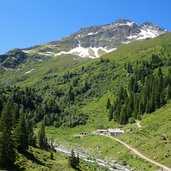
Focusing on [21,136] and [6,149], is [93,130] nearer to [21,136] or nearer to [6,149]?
[21,136]

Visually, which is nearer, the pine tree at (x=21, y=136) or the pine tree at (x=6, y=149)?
the pine tree at (x=6, y=149)

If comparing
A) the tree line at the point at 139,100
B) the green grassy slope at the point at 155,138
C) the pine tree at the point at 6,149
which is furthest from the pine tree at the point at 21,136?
the tree line at the point at 139,100

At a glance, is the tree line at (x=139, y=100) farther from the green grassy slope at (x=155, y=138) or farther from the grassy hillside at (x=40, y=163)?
the grassy hillside at (x=40, y=163)

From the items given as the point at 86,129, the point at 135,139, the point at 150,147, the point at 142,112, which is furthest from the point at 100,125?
the point at 150,147

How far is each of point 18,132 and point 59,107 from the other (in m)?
119

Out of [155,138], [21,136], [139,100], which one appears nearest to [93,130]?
[139,100]

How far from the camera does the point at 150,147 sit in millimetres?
88062

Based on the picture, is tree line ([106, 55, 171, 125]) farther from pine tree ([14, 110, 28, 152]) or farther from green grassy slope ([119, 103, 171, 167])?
pine tree ([14, 110, 28, 152])

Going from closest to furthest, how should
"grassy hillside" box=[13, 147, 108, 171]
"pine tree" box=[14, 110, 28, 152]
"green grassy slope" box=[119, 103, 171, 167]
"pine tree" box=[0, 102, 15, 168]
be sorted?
"pine tree" box=[0, 102, 15, 168]
"grassy hillside" box=[13, 147, 108, 171]
"pine tree" box=[14, 110, 28, 152]
"green grassy slope" box=[119, 103, 171, 167]

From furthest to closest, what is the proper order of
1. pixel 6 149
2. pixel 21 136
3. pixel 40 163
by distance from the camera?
pixel 21 136 < pixel 40 163 < pixel 6 149

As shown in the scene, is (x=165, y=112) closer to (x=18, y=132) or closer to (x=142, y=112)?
(x=142, y=112)

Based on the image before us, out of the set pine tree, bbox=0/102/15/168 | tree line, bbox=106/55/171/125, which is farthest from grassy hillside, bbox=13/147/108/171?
tree line, bbox=106/55/171/125

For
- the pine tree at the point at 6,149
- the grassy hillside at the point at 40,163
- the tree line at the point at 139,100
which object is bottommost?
the grassy hillside at the point at 40,163

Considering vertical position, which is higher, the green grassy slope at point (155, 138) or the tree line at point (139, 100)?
the tree line at point (139, 100)
